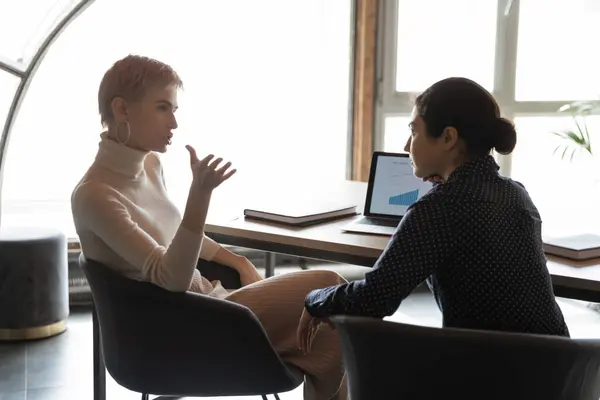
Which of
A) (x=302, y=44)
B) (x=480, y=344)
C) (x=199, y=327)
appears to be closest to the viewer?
(x=480, y=344)

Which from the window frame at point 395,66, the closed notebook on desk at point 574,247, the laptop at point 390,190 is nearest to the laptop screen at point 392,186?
the laptop at point 390,190

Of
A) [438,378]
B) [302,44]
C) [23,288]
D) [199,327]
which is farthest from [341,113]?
[438,378]

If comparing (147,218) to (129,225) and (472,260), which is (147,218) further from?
(472,260)

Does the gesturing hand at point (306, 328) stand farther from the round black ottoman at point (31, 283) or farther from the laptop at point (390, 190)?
the round black ottoman at point (31, 283)

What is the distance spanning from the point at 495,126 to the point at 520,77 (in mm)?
3327

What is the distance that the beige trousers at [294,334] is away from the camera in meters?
1.96

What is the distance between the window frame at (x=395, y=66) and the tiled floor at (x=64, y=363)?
1263 millimetres

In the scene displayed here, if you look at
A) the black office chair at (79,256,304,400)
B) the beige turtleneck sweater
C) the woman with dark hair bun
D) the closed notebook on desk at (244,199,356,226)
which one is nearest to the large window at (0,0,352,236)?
the closed notebook on desk at (244,199,356,226)

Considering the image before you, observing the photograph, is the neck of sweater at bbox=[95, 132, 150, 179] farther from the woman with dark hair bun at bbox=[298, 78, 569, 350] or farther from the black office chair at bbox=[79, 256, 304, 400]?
the woman with dark hair bun at bbox=[298, 78, 569, 350]

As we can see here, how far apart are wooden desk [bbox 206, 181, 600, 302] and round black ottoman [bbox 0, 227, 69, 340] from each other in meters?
1.35

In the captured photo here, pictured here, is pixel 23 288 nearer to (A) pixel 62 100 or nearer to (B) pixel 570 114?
(A) pixel 62 100

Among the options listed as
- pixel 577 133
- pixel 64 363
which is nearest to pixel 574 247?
pixel 64 363

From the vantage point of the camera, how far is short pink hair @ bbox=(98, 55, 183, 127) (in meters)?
1.96

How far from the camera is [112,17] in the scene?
4.24 m
